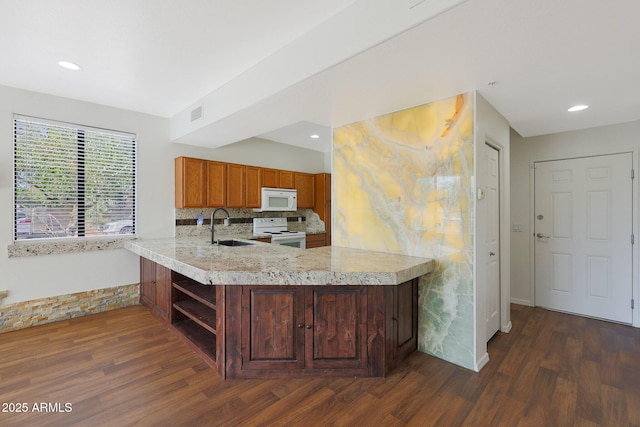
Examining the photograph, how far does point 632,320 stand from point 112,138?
6736 mm

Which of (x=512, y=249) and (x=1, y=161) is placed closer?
(x=1, y=161)

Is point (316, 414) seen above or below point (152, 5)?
below

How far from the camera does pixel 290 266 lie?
224 cm

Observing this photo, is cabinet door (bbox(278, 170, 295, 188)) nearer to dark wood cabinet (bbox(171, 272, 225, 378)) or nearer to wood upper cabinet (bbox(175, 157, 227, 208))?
wood upper cabinet (bbox(175, 157, 227, 208))

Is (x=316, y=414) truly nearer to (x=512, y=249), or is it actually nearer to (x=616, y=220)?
(x=512, y=249)

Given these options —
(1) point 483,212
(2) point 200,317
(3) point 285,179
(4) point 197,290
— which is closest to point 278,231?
(3) point 285,179

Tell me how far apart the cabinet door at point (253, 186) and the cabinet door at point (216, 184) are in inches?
16.1

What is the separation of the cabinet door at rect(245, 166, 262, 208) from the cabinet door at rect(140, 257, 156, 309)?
5.68 feet

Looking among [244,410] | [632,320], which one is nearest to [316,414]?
[244,410]

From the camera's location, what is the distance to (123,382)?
217 cm

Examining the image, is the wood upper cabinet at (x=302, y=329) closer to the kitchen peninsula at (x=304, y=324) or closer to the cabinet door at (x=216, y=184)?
the kitchen peninsula at (x=304, y=324)

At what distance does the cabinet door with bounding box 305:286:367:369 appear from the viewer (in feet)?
7.23

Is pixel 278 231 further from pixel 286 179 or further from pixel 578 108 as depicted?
pixel 578 108

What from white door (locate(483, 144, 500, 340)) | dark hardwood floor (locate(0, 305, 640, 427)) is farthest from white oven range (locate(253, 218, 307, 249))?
white door (locate(483, 144, 500, 340))
